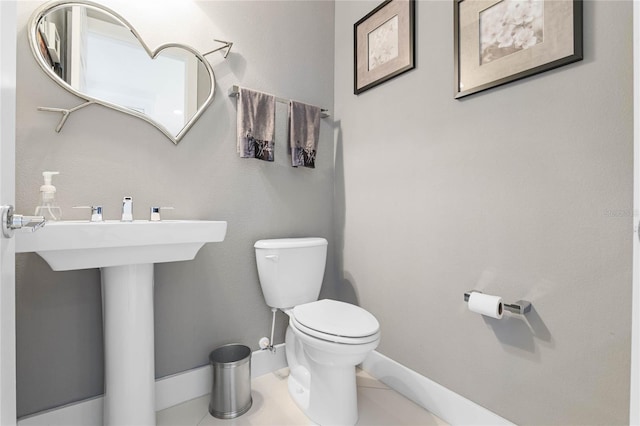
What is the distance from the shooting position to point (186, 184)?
63.1 inches

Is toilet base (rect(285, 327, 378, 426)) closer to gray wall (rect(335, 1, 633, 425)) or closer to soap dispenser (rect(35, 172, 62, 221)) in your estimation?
gray wall (rect(335, 1, 633, 425))

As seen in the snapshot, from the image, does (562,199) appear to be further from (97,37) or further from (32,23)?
(32,23)

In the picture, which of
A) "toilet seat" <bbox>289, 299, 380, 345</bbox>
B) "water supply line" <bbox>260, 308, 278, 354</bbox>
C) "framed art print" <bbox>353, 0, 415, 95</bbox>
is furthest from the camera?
"water supply line" <bbox>260, 308, 278, 354</bbox>

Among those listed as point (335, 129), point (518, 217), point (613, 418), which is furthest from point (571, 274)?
point (335, 129)

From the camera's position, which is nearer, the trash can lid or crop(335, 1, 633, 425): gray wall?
crop(335, 1, 633, 425): gray wall

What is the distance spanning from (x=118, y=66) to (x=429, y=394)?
204cm

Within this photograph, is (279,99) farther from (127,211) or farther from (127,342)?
(127,342)

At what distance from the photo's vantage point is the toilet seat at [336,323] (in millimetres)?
1263

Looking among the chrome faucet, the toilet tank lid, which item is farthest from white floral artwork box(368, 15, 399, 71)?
the chrome faucet

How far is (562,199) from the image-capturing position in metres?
1.12

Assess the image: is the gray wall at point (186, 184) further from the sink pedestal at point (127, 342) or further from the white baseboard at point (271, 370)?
the sink pedestal at point (127, 342)

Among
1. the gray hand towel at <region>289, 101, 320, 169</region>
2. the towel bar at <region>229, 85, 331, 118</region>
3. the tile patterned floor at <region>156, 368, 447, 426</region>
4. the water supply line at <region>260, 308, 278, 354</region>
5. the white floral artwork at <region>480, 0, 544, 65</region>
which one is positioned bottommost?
the tile patterned floor at <region>156, 368, 447, 426</region>

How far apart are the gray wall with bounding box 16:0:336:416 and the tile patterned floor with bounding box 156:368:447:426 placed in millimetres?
202

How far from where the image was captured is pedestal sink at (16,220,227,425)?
3.75 feet
